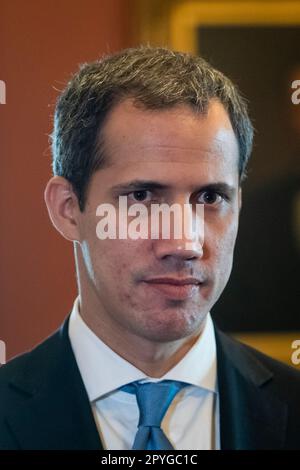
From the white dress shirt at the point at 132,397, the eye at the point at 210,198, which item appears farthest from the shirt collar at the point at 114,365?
the eye at the point at 210,198

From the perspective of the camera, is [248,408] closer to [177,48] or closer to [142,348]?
[142,348]

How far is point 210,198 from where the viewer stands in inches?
24.1

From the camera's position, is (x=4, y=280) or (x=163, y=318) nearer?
(x=163, y=318)

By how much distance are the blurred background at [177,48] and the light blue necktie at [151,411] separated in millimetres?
127

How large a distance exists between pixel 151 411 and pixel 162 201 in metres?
→ 0.20

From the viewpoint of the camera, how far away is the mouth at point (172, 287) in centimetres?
58

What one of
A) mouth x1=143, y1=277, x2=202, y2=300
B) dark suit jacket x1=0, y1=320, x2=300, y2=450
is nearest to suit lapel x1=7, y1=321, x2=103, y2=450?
dark suit jacket x1=0, y1=320, x2=300, y2=450

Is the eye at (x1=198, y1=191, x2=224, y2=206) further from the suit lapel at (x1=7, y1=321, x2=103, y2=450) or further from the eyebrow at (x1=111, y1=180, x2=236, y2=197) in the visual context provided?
the suit lapel at (x1=7, y1=321, x2=103, y2=450)

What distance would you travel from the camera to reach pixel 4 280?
2.28 feet

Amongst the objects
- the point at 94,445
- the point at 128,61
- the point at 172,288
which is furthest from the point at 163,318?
the point at 128,61

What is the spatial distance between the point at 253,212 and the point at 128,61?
0.75 feet
